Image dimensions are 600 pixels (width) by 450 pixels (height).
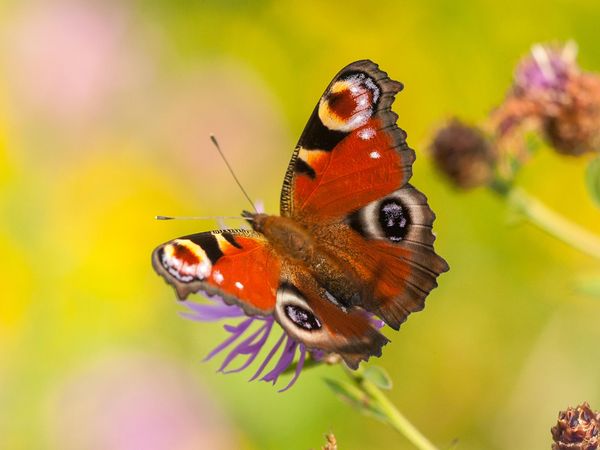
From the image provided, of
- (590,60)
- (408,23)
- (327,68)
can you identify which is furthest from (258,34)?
(590,60)

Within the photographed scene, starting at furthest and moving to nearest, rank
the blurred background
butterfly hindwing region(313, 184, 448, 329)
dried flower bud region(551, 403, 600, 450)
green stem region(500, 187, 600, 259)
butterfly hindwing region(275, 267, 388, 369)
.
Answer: the blurred background → green stem region(500, 187, 600, 259) → butterfly hindwing region(313, 184, 448, 329) → butterfly hindwing region(275, 267, 388, 369) → dried flower bud region(551, 403, 600, 450)

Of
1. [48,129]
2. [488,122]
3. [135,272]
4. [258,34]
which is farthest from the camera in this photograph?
[258,34]

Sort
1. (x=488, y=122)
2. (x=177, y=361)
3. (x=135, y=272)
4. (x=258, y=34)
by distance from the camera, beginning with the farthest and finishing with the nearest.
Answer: (x=258, y=34) < (x=135, y=272) < (x=177, y=361) < (x=488, y=122)

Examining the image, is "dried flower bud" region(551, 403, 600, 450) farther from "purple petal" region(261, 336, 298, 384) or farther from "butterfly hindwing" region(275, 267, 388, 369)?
"purple petal" region(261, 336, 298, 384)

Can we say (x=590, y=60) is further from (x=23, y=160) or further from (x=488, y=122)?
(x=23, y=160)

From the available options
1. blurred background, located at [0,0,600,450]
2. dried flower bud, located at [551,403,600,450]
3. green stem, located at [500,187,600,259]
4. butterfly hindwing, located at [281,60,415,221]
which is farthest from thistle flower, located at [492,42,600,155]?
dried flower bud, located at [551,403,600,450]

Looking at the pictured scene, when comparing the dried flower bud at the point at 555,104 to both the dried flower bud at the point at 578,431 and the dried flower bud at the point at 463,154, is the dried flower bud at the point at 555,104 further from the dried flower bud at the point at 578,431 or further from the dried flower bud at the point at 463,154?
the dried flower bud at the point at 578,431

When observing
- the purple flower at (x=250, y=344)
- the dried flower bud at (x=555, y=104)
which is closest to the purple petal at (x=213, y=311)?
the purple flower at (x=250, y=344)
